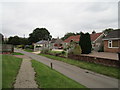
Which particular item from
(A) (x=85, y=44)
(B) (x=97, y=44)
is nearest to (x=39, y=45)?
(B) (x=97, y=44)

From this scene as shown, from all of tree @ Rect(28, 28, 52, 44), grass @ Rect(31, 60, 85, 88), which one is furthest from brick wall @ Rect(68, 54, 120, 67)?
tree @ Rect(28, 28, 52, 44)

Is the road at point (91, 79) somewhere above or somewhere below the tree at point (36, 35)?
below

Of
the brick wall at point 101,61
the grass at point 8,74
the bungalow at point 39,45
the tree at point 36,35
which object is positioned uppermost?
the tree at point 36,35

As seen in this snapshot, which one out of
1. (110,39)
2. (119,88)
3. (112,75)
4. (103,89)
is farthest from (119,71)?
(110,39)

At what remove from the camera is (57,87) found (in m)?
5.45

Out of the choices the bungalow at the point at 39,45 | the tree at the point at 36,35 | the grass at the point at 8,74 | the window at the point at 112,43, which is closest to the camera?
the grass at the point at 8,74

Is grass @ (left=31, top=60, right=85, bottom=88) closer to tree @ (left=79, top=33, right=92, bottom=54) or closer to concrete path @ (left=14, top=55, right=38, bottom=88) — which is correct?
concrete path @ (left=14, top=55, right=38, bottom=88)

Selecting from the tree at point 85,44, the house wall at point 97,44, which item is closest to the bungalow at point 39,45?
the house wall at point 97,44

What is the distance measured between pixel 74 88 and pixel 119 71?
5.74 metres

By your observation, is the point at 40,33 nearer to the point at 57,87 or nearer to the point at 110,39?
the point at 110,39

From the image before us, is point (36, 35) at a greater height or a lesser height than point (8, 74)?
greater

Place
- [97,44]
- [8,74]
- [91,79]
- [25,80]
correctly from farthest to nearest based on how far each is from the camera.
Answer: [97,44]
[91,79]
[8,74]
[25,80]

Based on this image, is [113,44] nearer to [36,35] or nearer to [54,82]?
[54,82]

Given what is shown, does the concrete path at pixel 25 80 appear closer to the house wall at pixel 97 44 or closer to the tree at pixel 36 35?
the house wall at pixel 97 44
